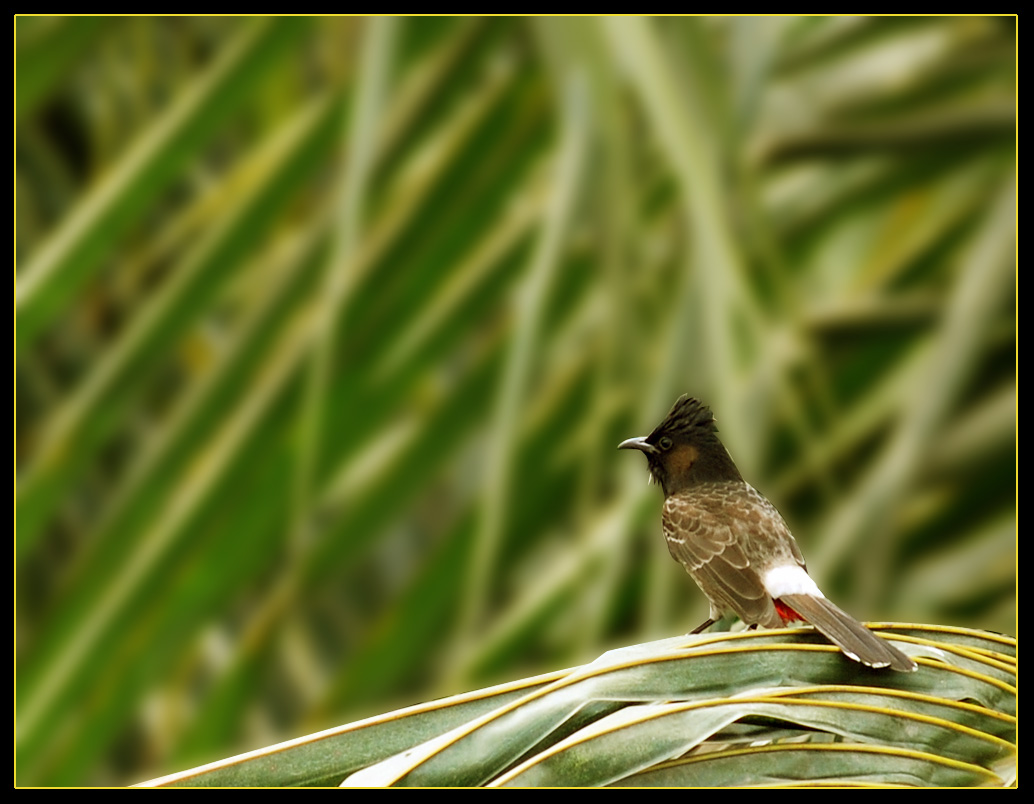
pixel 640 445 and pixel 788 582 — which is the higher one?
pixel 640 445

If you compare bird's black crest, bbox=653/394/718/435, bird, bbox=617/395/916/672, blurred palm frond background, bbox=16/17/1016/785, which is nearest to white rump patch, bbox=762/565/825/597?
bird, bbox=617/395/916/672

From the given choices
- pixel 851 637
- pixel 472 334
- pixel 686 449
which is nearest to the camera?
pixel 851 637

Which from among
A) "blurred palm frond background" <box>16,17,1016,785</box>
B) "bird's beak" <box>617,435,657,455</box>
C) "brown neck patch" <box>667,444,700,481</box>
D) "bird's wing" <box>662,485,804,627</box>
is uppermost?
"blurred palm frond background" <box>16,17,1016,785</box>

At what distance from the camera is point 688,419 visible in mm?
759

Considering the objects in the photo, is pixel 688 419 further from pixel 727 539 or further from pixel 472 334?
pixel 472 334

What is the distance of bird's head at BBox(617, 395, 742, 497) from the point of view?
0.75 meters

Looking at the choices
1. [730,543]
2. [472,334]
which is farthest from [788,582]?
[472,334]

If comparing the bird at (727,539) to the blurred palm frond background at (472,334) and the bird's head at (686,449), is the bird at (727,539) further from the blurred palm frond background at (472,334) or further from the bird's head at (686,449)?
the blurred palm frond background at (472,334)

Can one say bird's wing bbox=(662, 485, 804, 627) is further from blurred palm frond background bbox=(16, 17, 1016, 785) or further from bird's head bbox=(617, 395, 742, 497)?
blurred palm frond background bbox=(16, 17, 1016, 785)

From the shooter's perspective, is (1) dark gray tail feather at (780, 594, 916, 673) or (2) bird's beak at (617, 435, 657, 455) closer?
(1) dark gray tail feather at (780, 594, 916, 673)

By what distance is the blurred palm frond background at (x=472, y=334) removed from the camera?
1.03 m

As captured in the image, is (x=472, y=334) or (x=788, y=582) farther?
(x=472, y=334)

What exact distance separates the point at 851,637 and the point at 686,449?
17 centimetres

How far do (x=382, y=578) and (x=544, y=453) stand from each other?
489 mm
